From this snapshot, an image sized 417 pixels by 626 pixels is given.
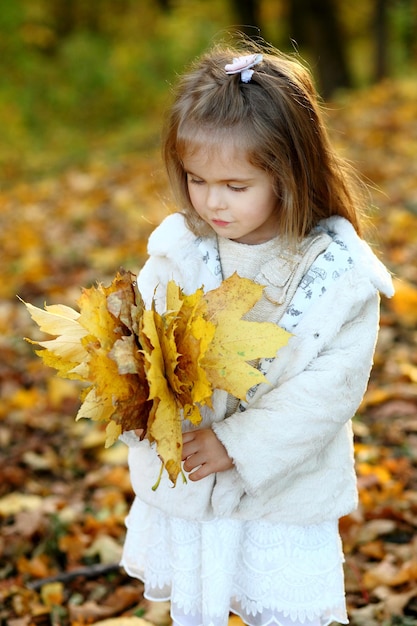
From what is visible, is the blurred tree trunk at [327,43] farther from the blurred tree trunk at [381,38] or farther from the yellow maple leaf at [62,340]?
the yellow maple leaf at [62,340]

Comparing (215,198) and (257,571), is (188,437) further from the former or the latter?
(215,198)

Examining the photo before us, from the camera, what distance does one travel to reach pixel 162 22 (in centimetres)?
1389

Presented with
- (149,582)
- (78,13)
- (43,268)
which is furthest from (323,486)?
(78,13)

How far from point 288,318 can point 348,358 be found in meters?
0.16

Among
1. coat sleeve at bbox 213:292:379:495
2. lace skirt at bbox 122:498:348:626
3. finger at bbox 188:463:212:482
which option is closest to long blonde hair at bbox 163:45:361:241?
coat sleeve at bbox 213:292:379:495

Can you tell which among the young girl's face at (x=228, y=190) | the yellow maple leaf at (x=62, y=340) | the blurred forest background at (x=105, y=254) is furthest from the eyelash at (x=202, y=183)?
the yellow maple leaf at (x=62, y=340)

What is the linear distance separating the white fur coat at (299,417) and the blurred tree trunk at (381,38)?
31.4 ft

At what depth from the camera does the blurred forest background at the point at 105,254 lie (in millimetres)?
2508

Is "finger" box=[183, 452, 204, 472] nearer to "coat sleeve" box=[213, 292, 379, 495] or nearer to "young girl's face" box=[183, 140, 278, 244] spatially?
"coat sleeve" box=[213, 292, 379, 495]

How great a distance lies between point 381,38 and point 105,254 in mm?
7288

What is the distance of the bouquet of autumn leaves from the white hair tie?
18.1 inches

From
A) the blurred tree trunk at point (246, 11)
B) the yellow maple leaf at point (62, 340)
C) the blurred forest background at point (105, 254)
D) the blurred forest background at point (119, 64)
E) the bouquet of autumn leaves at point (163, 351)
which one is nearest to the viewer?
the bouquet of autumn leaves at point (163, 351)

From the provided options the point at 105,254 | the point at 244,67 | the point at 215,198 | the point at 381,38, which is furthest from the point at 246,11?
the point at 215,198

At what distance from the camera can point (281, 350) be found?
1748 mm
